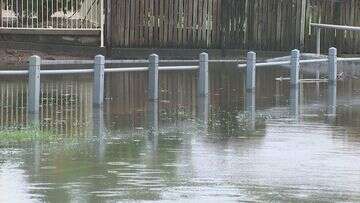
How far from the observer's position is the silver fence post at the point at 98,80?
17.4 m

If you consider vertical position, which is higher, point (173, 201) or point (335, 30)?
point (335, 30)

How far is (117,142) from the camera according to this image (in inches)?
524

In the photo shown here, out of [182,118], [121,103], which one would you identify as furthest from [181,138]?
[121,103]

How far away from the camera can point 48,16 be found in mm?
31000

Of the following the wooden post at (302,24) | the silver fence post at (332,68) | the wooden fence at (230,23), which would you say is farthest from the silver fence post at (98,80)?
the wooden post at (302,24)

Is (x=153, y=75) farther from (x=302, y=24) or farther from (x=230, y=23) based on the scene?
(x=302, y=24)

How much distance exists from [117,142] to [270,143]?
2069mm

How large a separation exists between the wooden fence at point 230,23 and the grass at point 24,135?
1558 centimetres

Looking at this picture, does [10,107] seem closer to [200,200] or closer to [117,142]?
[117,142]

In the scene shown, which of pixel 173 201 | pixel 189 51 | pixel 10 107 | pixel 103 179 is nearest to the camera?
pixel 173 201

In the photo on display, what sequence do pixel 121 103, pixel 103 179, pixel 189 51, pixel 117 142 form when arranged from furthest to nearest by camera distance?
pixel 189 51, pixel 121 103, pixel 117 142, pixel 103 179

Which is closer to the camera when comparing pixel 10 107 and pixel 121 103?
pixel 10 107

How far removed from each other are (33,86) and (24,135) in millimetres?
2489

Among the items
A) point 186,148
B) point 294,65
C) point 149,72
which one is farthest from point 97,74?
point 294,65
